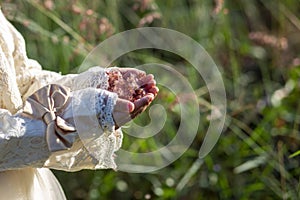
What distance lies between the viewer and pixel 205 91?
9.48 ft

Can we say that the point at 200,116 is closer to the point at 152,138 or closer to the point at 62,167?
the point at 152,138

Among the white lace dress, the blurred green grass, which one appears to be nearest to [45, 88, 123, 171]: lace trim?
the white lace dress

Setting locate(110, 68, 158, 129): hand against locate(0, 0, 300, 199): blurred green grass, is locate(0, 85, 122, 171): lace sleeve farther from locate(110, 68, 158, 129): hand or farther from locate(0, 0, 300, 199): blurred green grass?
locate(0, 0, 300, 199): blurred green grass

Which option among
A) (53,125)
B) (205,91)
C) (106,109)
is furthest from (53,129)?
(205,91)

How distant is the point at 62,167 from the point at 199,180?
3.56 ft

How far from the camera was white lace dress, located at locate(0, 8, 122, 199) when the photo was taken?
1627 millimetres

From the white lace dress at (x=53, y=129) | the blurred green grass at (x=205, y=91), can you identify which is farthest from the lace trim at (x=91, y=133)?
the blurred green grass at (x=205, y=91)

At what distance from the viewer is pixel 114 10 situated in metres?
3.02

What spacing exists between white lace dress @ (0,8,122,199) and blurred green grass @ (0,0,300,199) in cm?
78

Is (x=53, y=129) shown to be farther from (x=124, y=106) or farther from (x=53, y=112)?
(x=124, y=106)

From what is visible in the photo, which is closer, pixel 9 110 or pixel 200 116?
pixel 9 110

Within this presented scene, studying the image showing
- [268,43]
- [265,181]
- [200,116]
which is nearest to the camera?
[265,181]

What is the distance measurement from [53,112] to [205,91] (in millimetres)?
1320

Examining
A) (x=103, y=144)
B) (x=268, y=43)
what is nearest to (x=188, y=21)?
(x=268, y=43)
